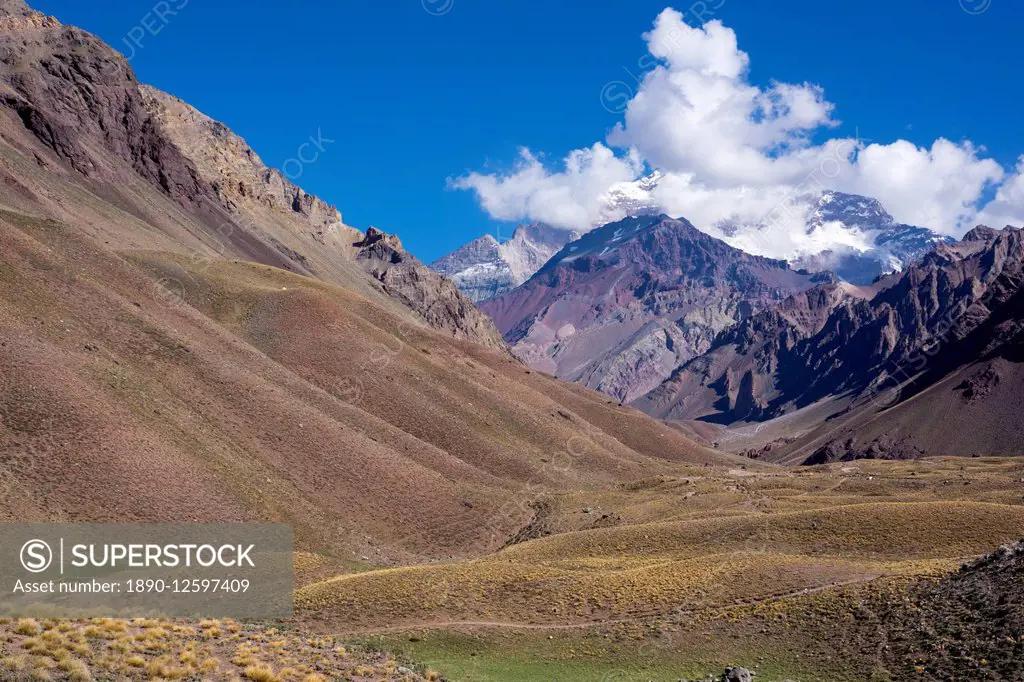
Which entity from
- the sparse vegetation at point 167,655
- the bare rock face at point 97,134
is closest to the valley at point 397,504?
the sparse vegetation at point 167,655

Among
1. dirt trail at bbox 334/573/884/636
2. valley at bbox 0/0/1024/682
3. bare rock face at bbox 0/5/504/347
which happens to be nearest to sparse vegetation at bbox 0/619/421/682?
valley at bbox 0/0/1024/682

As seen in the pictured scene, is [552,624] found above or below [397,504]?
below

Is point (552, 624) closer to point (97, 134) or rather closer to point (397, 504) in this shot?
point (397, 504)

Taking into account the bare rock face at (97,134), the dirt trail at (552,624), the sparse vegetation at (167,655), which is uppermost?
the bare rock face at (97,134)

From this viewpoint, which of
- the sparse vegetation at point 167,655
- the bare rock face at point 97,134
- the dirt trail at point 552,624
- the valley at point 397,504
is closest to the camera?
the sparse vegetation at point 167,655

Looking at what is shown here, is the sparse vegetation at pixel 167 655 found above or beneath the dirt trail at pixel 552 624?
beneath

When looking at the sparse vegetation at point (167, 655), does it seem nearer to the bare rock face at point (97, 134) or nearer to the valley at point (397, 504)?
the valley at point (397, 504)

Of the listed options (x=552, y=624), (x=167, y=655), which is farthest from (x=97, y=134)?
(x=167, y=655)

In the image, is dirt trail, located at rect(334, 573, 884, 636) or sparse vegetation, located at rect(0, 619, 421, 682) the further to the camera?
dirt trail, located at rect(334, 573, 884, 636)

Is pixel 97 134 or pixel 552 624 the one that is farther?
pixel 97 134

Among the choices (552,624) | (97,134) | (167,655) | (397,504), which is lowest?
(167,655)

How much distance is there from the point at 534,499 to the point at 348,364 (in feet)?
114

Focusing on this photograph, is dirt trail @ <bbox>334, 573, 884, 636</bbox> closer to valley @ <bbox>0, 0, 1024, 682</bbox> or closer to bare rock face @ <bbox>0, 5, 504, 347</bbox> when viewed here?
valley @ <bbox>0, 0, 1024, 682</bbox>

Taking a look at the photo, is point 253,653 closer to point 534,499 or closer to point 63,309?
point 63,309
